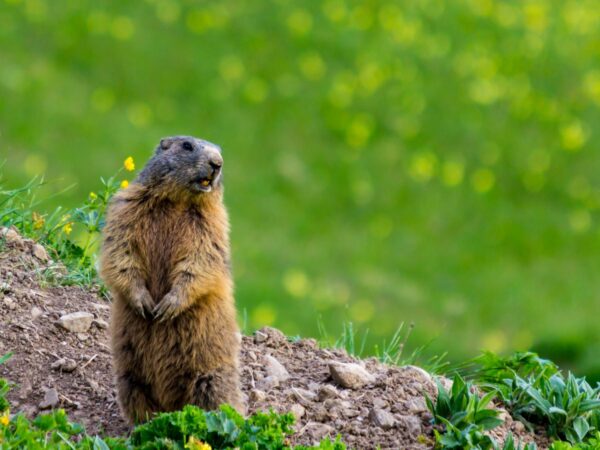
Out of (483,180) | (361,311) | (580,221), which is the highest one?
(483,180)

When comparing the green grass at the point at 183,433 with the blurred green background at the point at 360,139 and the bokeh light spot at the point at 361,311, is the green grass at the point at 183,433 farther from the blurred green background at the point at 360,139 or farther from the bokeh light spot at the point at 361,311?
the bokeh light spot at the point at 361,311

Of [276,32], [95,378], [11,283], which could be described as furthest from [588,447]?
[276,32]

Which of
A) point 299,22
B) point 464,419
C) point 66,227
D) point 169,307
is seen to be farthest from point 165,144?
point 299,22

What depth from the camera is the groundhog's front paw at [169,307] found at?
6.00 m

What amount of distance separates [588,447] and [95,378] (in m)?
2.73

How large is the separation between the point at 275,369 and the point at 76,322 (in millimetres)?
1197

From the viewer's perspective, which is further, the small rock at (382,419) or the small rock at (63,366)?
the small rock at (63,366)

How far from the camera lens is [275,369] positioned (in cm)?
690

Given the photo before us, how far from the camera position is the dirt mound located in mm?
6250

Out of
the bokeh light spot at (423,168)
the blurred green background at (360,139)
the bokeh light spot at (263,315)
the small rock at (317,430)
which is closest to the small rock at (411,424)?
the small rock at (317,430)

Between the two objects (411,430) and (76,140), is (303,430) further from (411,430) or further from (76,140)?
(76,140)

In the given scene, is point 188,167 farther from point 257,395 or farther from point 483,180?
point 483,180

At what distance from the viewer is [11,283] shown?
7090 mm

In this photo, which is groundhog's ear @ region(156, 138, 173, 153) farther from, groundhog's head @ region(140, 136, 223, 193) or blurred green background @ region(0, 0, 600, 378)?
blurred green background @ region(0, 0, 600, 378)
